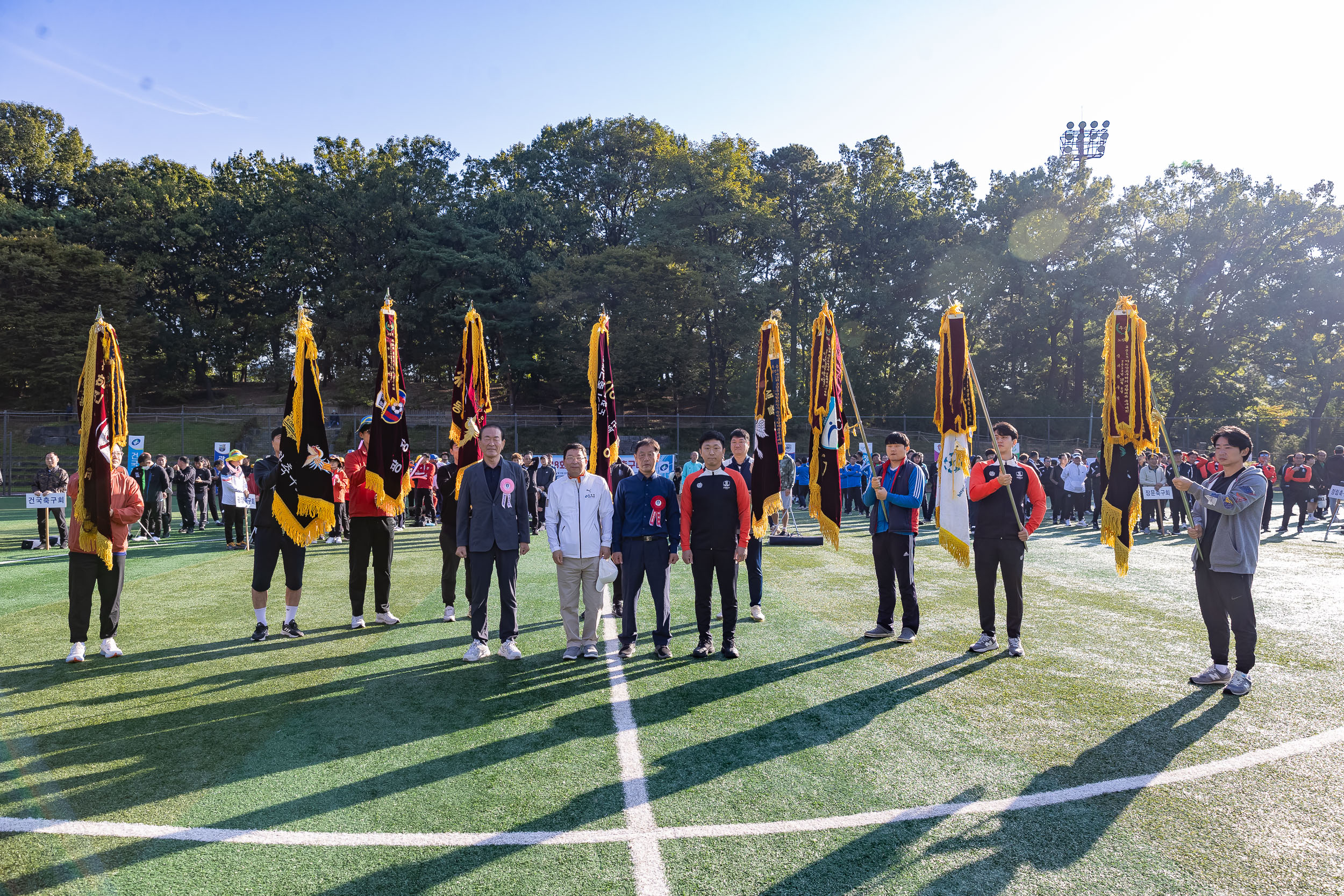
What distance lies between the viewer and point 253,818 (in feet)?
13.4

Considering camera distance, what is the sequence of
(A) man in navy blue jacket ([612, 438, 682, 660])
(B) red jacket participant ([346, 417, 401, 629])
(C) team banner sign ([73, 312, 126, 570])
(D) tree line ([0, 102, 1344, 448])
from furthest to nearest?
(D) tree line ([0, 102, 1344, 448])
(B) red jacket participant ([346, 417, 401, 629])
(A) man in navy blue jacket ([612, 438, 682, 660])
(C) team banner sign ([73, 312, 126, 570])

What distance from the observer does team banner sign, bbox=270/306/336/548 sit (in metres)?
7.73

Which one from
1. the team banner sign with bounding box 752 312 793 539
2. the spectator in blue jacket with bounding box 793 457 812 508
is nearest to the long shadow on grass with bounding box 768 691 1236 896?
the team banner sign with bounding box 752 312 793 539

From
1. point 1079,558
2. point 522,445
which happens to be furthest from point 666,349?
point 1079,558

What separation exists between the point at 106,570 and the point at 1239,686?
10.0m

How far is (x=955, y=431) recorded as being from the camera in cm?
834

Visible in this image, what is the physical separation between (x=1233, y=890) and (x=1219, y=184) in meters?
50.6

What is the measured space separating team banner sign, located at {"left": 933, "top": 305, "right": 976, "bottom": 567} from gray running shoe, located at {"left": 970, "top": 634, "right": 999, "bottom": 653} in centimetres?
82

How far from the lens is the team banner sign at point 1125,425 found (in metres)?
7.55

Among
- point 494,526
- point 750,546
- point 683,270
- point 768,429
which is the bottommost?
point 750,546

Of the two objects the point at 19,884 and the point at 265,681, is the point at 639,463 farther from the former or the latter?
the point at 19,884

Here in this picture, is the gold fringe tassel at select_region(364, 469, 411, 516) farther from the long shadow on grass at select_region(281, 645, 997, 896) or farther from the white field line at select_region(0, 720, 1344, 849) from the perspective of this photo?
the white field line at select_region(0, 720, 1344, 849)

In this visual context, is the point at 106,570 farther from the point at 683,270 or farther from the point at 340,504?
the point at 683,270

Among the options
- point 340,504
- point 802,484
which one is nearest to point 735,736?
point 340,504
